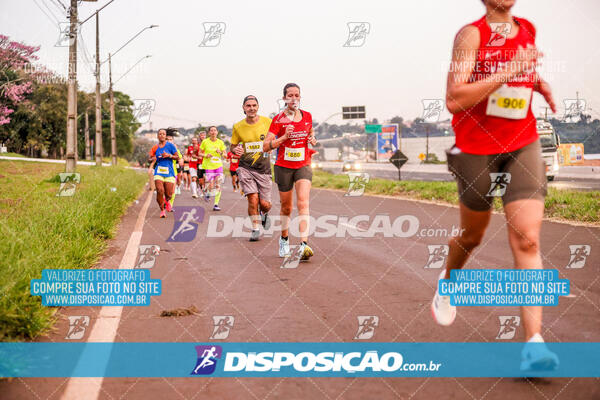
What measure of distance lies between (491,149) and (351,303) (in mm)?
2190

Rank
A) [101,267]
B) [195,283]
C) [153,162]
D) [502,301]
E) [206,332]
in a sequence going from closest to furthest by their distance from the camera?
[206,332] → [502,301] → [195,283] → [101,267] → [153,162]

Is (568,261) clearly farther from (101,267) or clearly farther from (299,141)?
(101,267)

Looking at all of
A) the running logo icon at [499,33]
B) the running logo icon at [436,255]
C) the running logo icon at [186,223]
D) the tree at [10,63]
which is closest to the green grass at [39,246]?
the running logo icon at [186,223]

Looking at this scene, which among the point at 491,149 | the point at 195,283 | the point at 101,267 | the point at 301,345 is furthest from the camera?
the point at 101,267

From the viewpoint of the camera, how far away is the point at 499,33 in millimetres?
3627

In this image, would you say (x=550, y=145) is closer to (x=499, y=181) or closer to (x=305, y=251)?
(x=305, y=251)

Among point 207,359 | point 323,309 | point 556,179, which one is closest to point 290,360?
point 207,359

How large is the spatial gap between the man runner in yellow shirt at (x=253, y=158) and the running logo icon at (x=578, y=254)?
4316 millimetres

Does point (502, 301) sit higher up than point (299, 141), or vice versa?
point (299, 141)

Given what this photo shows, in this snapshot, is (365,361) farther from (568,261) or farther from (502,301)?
(568,261)

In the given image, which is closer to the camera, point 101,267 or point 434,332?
point 434,332

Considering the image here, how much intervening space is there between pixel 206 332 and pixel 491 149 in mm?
2298

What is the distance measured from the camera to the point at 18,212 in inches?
381

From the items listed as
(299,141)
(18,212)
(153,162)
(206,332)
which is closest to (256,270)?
(299,141)
